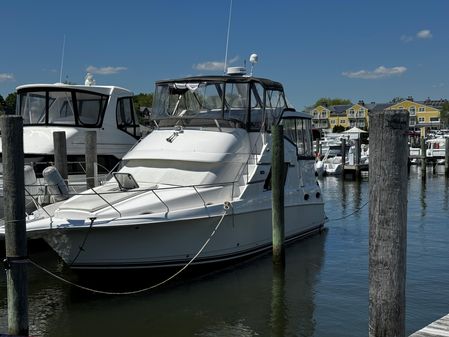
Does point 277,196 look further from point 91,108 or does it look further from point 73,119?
point 91,108

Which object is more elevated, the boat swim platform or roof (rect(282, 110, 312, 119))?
roof (rect(282, 110, 312, 119))

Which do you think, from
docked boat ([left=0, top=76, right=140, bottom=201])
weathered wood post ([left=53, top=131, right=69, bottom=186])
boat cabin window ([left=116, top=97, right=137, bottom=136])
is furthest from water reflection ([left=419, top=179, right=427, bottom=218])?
weathered wood post ([left=53, top=131, right=69, bottom=186])

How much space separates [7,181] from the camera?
6840 millimetres

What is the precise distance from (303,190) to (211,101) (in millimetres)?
3284

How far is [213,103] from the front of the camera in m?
12.3

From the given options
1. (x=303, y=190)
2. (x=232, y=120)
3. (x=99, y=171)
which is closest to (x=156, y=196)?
(x=232, y=120)

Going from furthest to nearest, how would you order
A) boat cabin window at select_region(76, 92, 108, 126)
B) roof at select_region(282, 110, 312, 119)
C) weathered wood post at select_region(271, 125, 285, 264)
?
boat cabin window at select_region(76, 92, 108, 126) → roof at select_region(282, 110, 312, 119) → weathered wood post at select_region(271, 125, 285, 264)

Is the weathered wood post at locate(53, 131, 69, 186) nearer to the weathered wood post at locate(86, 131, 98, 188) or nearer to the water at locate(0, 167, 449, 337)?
the weathered wood post at locate(86, 131, 98, 188)

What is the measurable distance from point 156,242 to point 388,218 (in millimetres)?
5375

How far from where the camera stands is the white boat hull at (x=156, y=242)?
358 inches

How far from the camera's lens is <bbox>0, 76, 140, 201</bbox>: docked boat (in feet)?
47.8

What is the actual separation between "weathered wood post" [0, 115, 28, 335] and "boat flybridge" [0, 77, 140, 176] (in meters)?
7.43

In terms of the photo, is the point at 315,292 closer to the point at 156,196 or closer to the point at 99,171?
the point at 156,196

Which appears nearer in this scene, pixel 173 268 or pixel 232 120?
pixel 173 268
